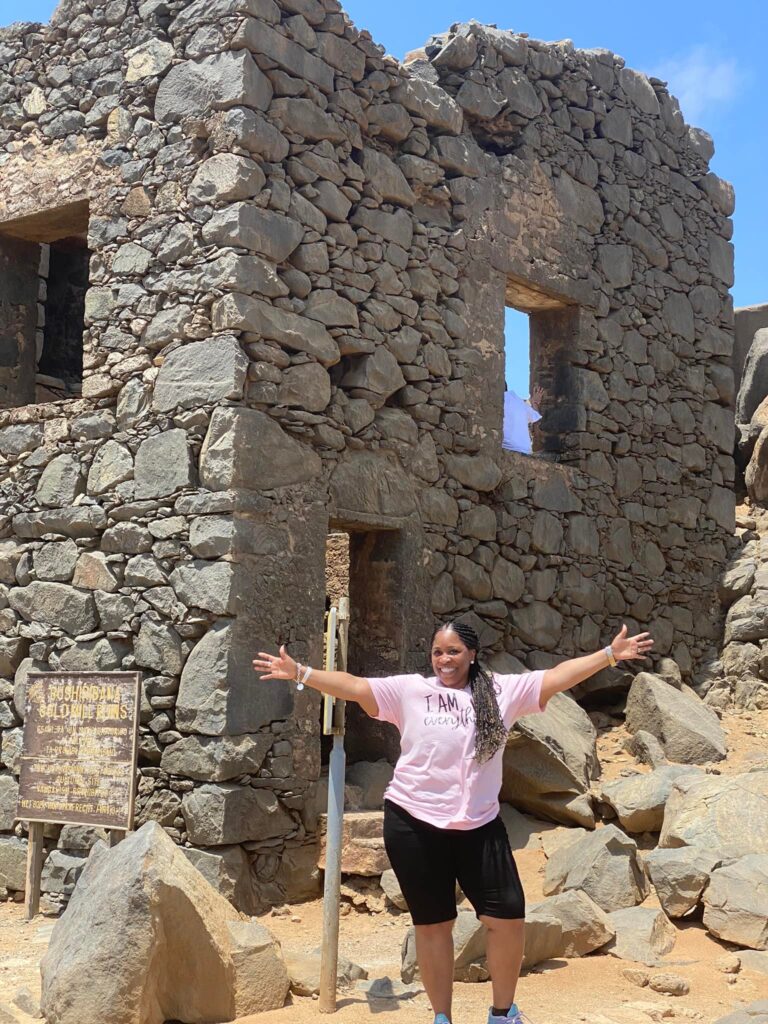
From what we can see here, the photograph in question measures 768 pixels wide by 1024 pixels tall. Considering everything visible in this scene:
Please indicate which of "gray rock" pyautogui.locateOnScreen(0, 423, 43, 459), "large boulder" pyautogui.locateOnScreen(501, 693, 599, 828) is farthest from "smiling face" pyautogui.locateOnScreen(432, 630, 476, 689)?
"gray rock" pyautogui.locateOnScreen(0, 423, 43, 459)

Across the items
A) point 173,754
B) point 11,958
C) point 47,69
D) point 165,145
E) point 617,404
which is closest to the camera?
point 11,958

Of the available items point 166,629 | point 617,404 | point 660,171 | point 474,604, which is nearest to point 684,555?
point 617,404

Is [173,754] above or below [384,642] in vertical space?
below

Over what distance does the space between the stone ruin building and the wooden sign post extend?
0.22 meters

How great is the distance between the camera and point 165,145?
7.15 meters

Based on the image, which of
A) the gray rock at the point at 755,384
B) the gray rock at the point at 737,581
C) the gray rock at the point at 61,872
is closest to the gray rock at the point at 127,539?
the gray rock at the point at 61,872

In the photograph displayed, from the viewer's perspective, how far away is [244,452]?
6559 millimetres

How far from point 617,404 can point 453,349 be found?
2.03 meters

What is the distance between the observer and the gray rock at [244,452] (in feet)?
21.4

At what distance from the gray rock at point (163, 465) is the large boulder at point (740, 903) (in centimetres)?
355

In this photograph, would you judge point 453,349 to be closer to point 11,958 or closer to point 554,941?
point 554,941


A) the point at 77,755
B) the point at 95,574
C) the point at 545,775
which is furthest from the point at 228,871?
the point at 545,775

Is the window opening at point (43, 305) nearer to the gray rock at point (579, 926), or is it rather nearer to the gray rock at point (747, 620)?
the gray rock at point (579, 926)

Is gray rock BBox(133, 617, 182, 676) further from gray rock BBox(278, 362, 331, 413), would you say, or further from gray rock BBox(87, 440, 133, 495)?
gray rock BBox(278, 362, 331, 413)
